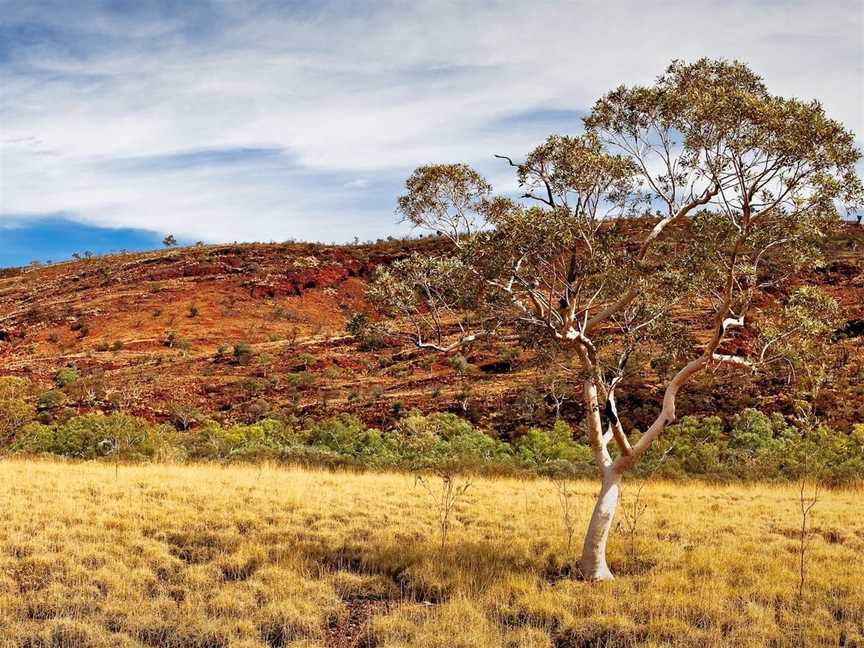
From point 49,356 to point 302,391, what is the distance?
20.8 metres

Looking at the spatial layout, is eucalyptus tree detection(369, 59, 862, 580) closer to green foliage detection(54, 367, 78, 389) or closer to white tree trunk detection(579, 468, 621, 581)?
white tree trunk detection(579, 468, 621, 581)

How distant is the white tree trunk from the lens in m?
9.12

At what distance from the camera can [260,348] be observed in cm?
4362

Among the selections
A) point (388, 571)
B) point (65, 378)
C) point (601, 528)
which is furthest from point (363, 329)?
point (65, 378)

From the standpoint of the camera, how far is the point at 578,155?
9.16 meters

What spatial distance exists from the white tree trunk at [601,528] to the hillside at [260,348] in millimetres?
4293

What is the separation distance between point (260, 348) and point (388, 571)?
Result: 34.9m

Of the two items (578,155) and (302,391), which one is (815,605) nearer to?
(578,155)

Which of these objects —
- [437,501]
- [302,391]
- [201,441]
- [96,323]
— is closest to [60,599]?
A: [437,501]

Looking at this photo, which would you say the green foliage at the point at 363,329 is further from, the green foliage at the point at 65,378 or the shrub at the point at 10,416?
the green foliage at the point at 65,378

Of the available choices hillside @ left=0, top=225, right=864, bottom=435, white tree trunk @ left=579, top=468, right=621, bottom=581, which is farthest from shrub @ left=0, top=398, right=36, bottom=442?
white tree trunk @ left=579, top=468, right=621, bottom=581

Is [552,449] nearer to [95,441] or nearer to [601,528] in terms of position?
[601,528]

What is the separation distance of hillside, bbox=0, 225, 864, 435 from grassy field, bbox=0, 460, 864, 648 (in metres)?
3.94

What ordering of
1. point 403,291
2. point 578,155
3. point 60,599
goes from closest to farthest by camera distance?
point 60,599
point 578,155
point 403,291
